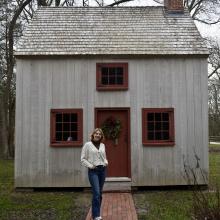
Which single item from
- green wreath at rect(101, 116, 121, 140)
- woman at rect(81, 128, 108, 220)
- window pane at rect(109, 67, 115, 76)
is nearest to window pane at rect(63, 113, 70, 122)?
green wreath at rect(101, 116, 121, 140)

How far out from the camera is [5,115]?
89.5 feet

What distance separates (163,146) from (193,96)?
6.18 feet

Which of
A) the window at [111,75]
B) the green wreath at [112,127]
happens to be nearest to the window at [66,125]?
the green wreath at [112,127]

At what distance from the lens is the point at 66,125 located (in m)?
13.9

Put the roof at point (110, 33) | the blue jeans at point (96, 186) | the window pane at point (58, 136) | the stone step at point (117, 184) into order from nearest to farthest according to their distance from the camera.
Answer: the blue jeans at point (96, 186), the stone step at point (117, 184), the window pane at point (58, 136), the roof at point (110, 33)

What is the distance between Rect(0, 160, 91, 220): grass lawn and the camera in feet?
33.5

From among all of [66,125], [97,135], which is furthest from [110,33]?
[97,135]

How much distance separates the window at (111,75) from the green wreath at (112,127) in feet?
3.59

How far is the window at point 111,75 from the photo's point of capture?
14.1 meters

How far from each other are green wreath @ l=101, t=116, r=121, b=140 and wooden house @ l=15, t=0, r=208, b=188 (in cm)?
3

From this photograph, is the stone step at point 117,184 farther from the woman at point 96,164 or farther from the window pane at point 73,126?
the woman at point 96,164

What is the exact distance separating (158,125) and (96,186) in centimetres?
502

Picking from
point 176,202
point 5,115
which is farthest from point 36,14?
point 5,115

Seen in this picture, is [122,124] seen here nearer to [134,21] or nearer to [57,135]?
[57,135]
